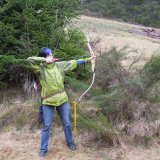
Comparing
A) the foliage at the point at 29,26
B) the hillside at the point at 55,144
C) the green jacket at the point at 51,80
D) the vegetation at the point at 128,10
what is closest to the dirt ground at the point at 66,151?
the hillside at the point at 55,144

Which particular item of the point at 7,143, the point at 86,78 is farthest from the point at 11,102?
the point at 86,78

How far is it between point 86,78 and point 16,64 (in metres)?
1.94

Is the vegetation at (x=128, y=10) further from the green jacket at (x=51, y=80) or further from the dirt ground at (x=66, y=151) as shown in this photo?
the green jacket at (x=51, y=80)

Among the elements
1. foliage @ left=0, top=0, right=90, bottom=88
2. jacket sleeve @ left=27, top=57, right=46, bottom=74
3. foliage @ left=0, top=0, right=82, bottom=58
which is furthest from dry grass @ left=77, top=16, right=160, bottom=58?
jacket sleeve @ left=27, top=57, right=46, bottom=74

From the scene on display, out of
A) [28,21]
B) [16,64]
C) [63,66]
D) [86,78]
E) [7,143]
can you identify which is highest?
[28,21]

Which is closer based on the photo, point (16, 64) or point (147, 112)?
point (147, 112)

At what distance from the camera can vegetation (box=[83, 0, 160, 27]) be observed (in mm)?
31297

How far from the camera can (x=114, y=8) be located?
3241cm

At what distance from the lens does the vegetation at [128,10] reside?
103ft

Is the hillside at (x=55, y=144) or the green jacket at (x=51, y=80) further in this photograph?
the hillside at (x=55, y=144)

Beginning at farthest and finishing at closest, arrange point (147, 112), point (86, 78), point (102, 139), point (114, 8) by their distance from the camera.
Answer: point (114, 8), point (86, 78), point (147, 112), point (102, 139)

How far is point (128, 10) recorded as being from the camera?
33.0 m

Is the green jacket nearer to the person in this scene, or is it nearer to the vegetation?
the person

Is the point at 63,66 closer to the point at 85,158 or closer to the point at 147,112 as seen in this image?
the point at 85,158
